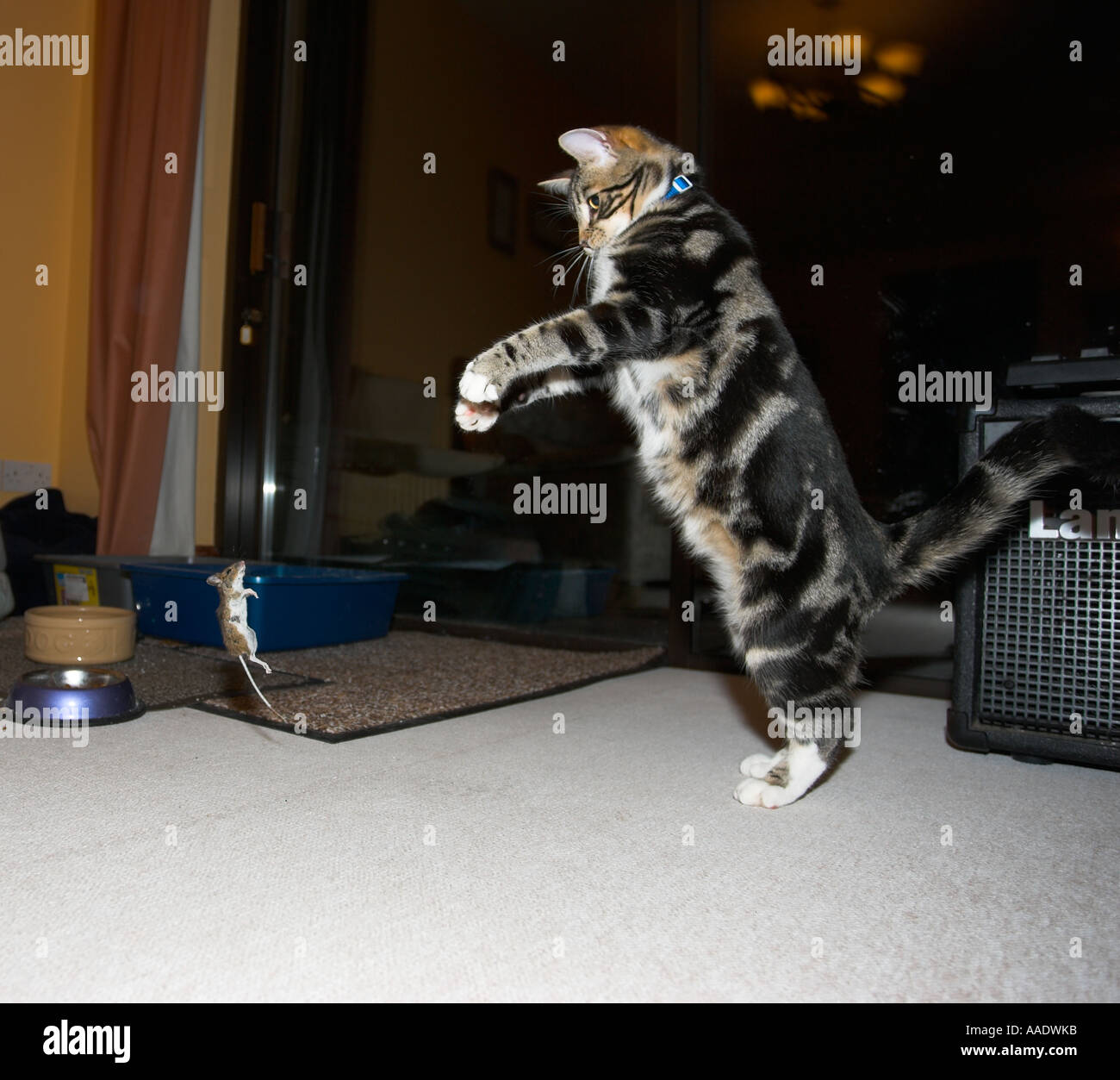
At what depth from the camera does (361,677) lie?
1927 millimetres

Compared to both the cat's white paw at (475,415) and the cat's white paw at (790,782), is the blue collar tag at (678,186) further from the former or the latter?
the cat's white paw at (790,782)

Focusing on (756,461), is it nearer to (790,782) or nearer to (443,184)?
(790,782)

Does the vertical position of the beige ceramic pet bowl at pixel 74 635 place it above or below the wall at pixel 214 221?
below

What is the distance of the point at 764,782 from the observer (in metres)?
1.20

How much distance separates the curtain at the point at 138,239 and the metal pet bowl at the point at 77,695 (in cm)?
159

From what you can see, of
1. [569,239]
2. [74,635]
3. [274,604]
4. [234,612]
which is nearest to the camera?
[234,612]

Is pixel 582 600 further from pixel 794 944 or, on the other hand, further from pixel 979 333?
pixel 794 944

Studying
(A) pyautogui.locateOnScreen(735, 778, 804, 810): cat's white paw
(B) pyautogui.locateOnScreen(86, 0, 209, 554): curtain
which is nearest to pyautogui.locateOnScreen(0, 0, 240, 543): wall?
(B) pyautogui.locateOnScreen(86, 0, 209, 554): curtain

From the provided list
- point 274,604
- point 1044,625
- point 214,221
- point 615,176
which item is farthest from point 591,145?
point 214,221

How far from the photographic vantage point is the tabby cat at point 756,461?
1.16 meters

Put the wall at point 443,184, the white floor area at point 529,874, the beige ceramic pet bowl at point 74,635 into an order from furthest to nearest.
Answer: the wall at point 443,184
the beige ceramic pet bowl at point 74,635
the white floor area at point 529,874

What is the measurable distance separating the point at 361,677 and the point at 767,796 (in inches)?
42.4

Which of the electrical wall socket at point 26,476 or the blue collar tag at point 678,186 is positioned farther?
the electrical wall socket at point 26,476

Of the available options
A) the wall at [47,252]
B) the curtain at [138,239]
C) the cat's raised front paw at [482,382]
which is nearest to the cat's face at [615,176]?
the cat's raised front paw at [482,382]
